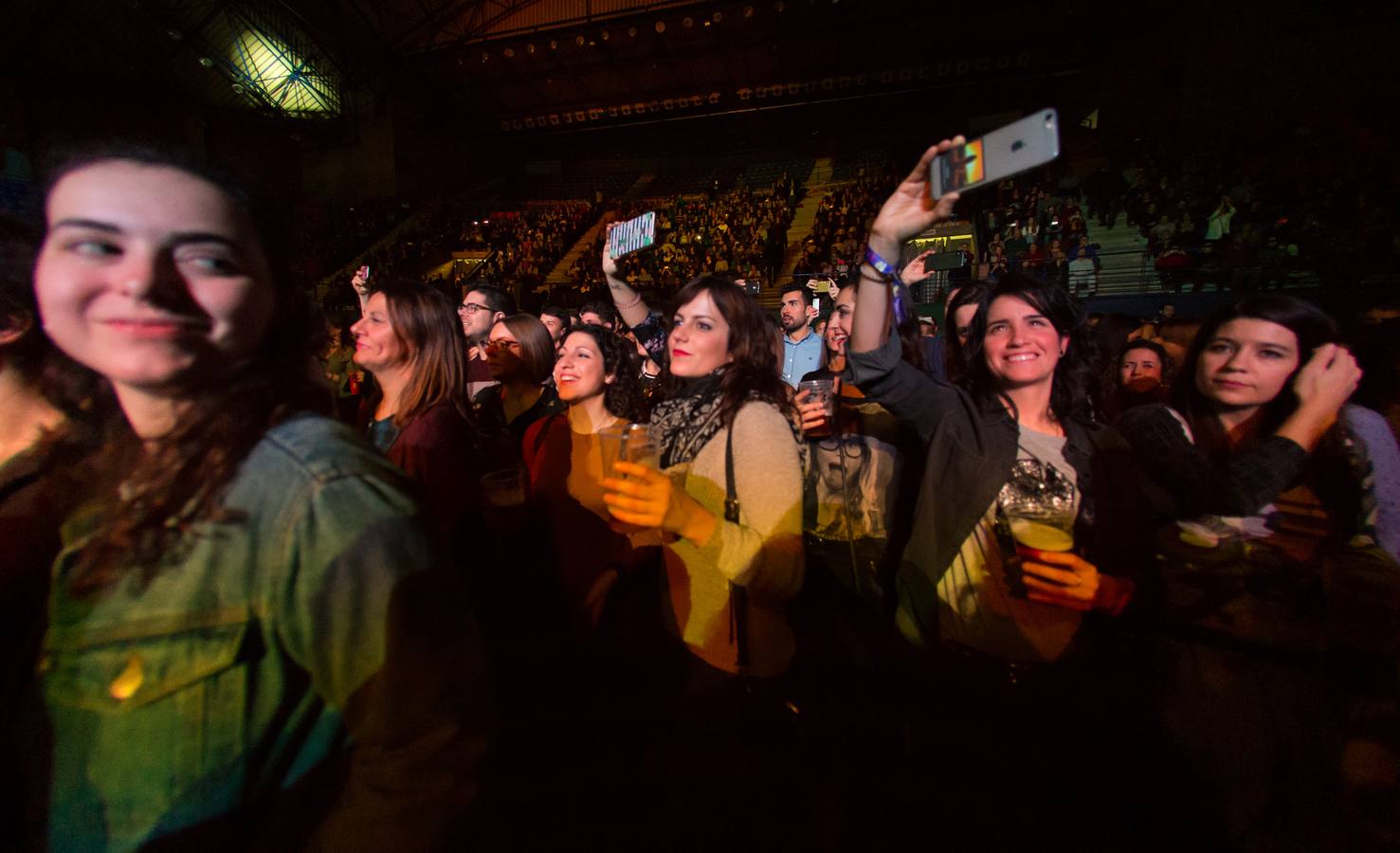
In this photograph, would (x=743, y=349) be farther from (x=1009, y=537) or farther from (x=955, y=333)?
(x=955, y=333)

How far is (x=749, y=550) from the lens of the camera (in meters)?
1.48

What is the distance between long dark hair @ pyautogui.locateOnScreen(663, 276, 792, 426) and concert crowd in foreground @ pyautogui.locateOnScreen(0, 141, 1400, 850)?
0.02 m

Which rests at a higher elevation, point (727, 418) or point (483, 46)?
point (483, 46)

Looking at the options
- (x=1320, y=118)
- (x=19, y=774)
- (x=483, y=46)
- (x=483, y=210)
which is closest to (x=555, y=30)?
(x=483, y=46)

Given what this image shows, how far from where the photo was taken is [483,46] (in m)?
19.1

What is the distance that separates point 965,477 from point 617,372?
1.64 meters

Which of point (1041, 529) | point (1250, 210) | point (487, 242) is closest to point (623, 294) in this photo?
point (1041, 529)

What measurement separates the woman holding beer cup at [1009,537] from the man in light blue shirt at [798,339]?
324 centimetres

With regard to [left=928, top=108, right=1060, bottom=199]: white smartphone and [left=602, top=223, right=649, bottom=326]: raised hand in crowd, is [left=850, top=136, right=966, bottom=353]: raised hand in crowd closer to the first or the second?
[left=928, top=108, right=1060, bottom=199]: white smartphone

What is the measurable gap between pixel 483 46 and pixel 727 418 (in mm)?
23345

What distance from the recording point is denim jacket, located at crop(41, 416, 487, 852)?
0.79 meters

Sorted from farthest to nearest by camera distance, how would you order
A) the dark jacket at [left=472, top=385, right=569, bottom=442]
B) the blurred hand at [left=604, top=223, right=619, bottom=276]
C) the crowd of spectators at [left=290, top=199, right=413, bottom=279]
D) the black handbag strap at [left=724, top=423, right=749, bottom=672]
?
the crowd of spectators at [left=290, top=199, right=413, bottom=279]
the dark jacket at [left=472, top=385, right=569, bottom=442]
the blurred hand at [left=604, top=223, right=619, bottom=276]
the black handbag strap at [left=724, top=423, right=749, bottom=672]

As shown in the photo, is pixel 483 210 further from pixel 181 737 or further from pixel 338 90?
pixel 181 737

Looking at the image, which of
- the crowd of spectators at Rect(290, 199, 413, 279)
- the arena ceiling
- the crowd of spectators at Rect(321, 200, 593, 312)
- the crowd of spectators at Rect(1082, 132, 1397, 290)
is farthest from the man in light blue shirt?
the crowd of spectators at Rect(290, 199, 413, 279)
